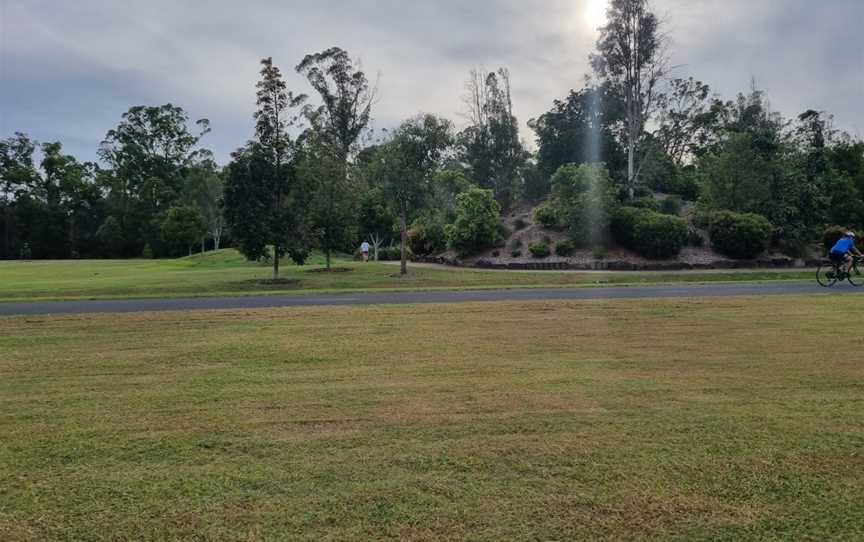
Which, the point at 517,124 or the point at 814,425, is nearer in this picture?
the point at 814,425

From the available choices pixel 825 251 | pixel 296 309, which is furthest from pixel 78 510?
pixel 825 251

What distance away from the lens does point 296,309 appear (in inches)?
510

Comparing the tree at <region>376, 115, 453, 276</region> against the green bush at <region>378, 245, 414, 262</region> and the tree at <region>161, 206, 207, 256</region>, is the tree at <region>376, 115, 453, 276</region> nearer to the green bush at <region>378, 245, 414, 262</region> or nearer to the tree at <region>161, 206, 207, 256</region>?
the green bush at <region>378, 245, 414, 262</region>

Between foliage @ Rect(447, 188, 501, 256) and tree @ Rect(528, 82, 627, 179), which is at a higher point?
tree @ Rect(528, 82, 627, 179)

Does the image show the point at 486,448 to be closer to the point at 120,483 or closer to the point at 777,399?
the point at 120,483

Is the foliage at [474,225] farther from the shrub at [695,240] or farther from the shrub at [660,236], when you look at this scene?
the shrub at [695,240]

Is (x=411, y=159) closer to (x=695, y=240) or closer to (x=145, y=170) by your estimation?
(x=695, y=240)

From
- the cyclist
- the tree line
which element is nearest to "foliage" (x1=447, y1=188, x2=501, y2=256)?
the tree line

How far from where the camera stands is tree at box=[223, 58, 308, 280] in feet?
79.1

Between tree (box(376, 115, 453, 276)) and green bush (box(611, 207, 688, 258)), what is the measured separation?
10.4m

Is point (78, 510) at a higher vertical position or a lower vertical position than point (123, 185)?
lower

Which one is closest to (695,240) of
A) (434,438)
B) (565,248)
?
(565,248)

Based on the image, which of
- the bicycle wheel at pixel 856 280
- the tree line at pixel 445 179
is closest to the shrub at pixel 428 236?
the tree line at pixel 445 179

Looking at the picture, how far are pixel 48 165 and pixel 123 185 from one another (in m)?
8.28
